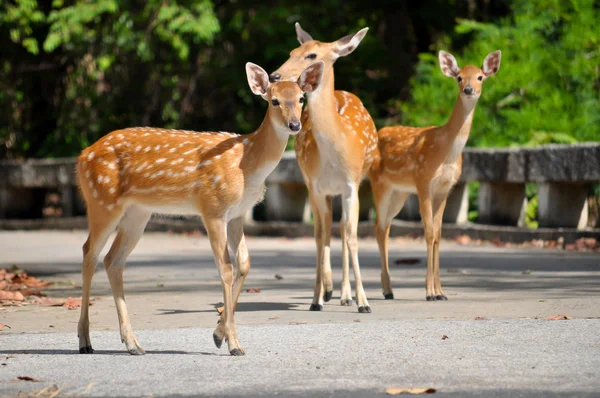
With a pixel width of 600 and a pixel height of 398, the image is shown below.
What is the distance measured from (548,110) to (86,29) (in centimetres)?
1023

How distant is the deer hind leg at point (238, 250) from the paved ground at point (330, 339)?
38cm

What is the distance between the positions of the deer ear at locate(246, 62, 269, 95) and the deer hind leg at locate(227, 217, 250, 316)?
1013 millimetres

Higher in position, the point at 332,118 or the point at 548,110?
the point at 332,118

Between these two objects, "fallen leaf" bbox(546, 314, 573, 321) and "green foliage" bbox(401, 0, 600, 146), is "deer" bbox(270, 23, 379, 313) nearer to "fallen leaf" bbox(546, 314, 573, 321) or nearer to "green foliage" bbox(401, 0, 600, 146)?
"fallen leaf" bbox(546, 314, 573, 321)

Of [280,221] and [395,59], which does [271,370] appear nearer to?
[280,221]

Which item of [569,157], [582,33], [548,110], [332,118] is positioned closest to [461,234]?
[569,157]

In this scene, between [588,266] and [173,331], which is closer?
[173,331]

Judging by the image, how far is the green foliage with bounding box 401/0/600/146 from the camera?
19.7 m

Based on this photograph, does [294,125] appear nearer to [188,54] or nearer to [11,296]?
[11,296]

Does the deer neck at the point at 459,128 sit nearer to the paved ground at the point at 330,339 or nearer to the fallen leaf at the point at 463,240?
the paved ground at the point at 330,339

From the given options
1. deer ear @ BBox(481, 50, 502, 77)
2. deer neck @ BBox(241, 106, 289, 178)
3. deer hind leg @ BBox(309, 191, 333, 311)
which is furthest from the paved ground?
deer ear @ BBox(481, 50, 502, 77)

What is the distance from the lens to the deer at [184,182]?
8023 millimetres

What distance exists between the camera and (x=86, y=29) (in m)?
25.1

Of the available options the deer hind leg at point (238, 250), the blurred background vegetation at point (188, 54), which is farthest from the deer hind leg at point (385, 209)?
the blurred background vegetation at point (188, 54)
